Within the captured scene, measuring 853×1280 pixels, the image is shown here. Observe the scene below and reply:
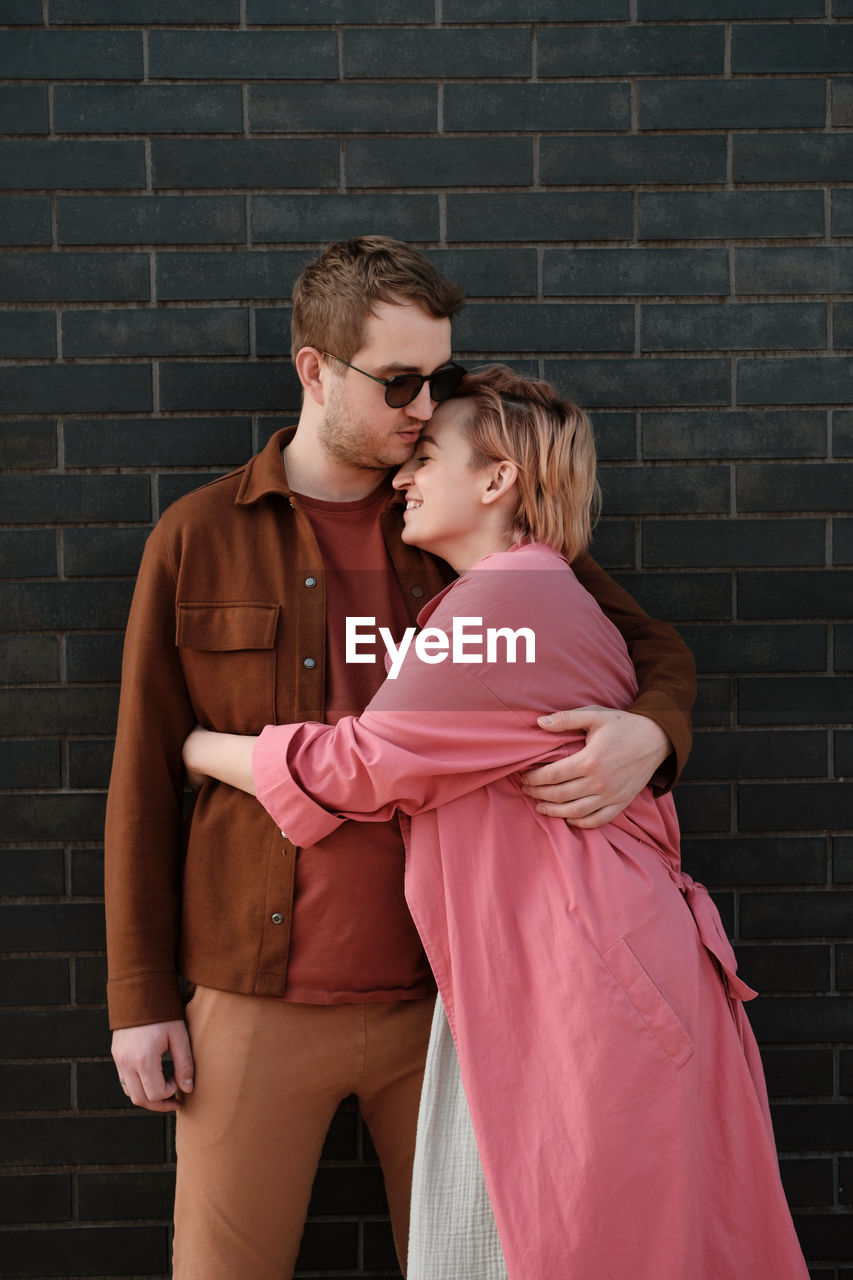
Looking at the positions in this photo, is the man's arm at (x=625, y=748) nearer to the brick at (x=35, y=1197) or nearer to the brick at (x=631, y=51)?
the brick at (x=631, y=51)

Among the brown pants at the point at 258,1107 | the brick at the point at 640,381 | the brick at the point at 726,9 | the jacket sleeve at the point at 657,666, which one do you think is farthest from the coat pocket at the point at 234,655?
the brick at the point at 726,9

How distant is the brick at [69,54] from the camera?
100.0 inches

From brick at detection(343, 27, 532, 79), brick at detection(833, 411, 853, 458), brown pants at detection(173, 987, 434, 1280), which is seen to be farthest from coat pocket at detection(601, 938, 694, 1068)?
brick at detection(343, 27, 532, 79)

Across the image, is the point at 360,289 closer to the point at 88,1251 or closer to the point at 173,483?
the point at 173,483

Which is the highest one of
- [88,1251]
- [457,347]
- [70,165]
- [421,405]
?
[70,165]

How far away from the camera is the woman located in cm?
172

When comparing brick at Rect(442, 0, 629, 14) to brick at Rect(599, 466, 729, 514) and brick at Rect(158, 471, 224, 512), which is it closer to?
brick at Rect(599, 466, 729, 514)

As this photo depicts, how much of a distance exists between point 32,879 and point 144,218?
1.74m

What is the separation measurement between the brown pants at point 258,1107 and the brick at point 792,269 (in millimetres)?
2020

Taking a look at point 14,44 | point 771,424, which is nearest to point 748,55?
point 771,424

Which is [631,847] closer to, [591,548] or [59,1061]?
[591,548]

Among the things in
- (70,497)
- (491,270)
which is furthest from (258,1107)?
(491,270)

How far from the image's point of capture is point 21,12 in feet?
8.34

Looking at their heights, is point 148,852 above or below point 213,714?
below
